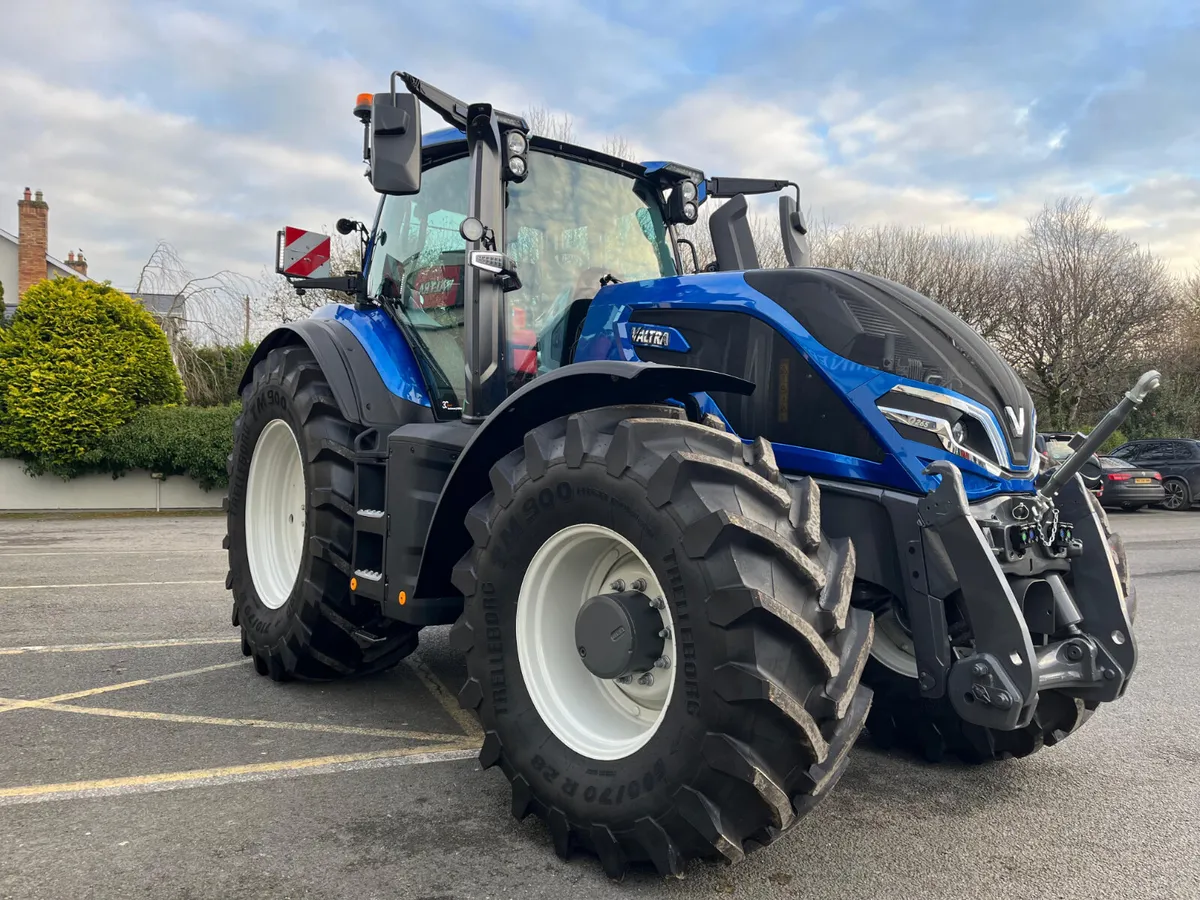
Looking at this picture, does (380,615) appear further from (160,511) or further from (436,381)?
(160,511)

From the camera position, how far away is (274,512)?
5125mm

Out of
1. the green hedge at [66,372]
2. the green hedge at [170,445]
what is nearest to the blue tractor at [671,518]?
the green hedge at [170,445]

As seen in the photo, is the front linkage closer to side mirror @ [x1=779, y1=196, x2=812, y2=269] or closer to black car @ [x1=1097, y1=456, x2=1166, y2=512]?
side mirror @ [x1=779, y1=196, x2=812, y2=269]

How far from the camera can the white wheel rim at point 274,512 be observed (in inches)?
196

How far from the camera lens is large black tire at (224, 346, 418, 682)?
4.13 m

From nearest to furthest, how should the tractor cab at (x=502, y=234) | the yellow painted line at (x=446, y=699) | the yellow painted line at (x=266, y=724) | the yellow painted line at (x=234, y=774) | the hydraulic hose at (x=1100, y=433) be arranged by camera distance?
the hydraulic hose at (x=1100, y=433) → the yellow painted line at (x=234, y=774) → the tractor cab at (x=502, y=234) → the yellow painted line at (x=266, y=724) → the yellow painted line at (x=446, y=699)

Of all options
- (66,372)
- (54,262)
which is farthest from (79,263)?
(66,372)

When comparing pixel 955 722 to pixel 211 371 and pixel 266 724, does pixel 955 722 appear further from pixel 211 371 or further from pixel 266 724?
pixel 211 371

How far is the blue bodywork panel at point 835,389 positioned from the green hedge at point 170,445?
1517cm

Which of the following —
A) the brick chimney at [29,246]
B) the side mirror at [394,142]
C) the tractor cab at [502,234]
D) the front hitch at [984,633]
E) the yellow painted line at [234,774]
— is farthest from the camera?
the brick chimney at [29,246]

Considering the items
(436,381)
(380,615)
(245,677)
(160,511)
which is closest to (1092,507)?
(436,381)

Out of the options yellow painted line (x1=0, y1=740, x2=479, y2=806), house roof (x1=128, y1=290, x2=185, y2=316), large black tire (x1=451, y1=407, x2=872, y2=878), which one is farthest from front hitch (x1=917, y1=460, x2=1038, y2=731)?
house roof (x1=128, y1=290, x2=185, y2=316)

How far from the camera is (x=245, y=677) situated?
483cm

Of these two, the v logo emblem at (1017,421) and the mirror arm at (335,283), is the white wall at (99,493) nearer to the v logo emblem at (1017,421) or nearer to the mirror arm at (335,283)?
the mirror arm at (335,283)
